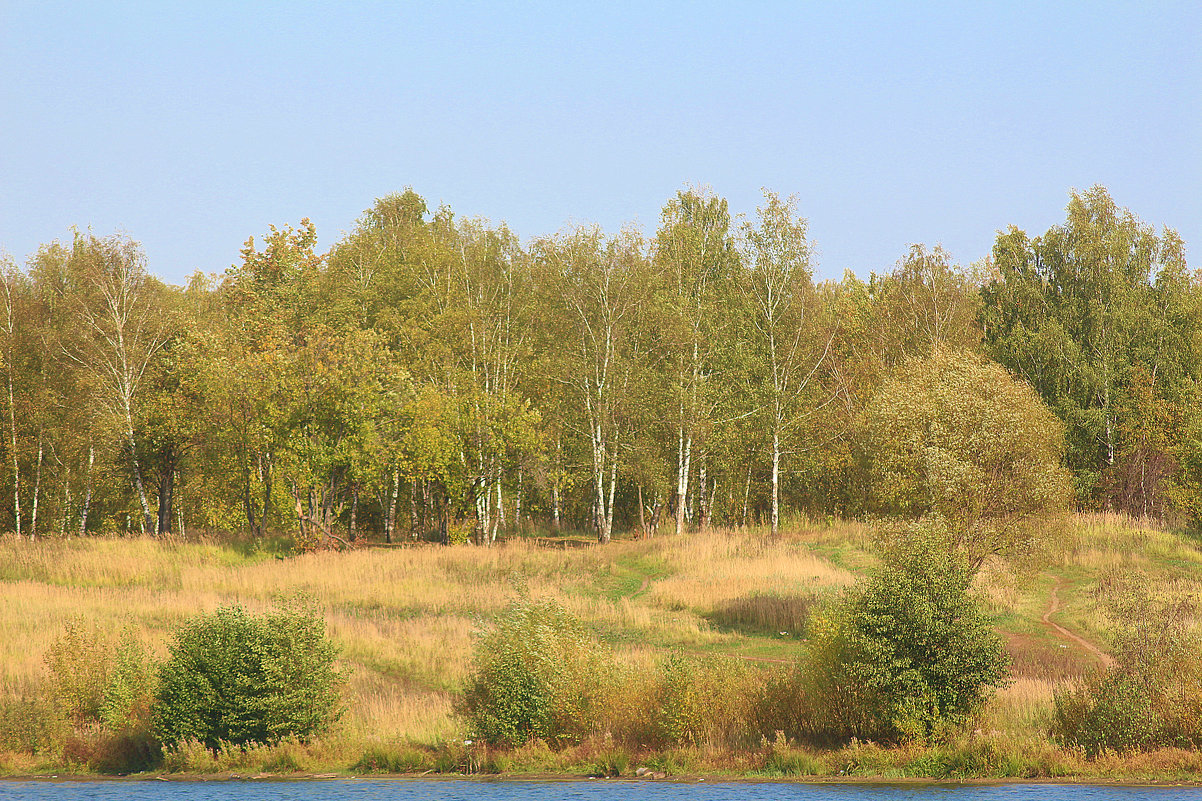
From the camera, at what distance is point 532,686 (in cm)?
2692

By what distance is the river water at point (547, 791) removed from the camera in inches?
890

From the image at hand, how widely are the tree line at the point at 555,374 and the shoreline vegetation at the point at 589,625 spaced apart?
18.3 ft

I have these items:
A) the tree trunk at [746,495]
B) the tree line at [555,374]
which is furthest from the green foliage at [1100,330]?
the tree trunk at [746,495]

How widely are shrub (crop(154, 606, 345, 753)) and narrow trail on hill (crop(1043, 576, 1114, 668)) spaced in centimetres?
2154

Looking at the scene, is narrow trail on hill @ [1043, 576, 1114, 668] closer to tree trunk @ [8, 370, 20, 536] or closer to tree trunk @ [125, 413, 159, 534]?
tree trunk @ [125, 413, 159, 534]

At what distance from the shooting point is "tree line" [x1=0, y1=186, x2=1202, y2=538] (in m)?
57.2

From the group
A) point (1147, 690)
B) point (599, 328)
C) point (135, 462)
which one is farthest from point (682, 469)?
point (1147, 690)

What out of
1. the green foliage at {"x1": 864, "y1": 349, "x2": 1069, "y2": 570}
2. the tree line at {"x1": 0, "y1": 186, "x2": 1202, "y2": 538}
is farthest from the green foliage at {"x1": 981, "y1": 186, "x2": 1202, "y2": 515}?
the green foliage at {"x1": 864, "y1": 349, "x2": 1069, "y2": 570}

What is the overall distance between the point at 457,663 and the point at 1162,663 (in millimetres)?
20195

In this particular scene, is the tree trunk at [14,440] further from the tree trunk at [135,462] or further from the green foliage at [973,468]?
the green foliage at [973,468]

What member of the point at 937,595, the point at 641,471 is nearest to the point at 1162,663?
the point at 937,595

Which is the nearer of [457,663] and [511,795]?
[511,795]

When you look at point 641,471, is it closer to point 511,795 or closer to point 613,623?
point 613,623

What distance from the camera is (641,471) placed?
196 ft
